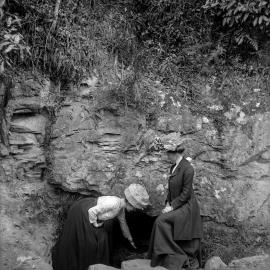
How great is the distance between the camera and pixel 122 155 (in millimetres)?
7352

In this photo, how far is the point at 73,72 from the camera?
24.5 ft

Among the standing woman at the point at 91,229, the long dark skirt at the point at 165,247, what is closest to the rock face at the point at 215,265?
the long dark skirt at the point at 165,247

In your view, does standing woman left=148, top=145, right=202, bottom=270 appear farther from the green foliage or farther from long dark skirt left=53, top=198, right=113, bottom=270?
the green foliage

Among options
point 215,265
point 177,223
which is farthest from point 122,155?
point 215,265

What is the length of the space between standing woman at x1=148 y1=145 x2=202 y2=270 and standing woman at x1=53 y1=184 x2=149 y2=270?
0.45m

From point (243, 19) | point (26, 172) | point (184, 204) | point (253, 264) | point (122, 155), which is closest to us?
point (253, 264)

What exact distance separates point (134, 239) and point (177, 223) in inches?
87.7

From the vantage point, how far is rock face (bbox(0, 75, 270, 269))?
23.1 ft

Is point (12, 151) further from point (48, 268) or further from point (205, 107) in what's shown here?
point (205, 107)

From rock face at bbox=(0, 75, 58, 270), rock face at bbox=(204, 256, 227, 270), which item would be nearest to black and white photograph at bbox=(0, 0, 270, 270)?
rock face at bbox=(0, 75, 58, 270)

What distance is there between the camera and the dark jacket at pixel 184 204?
5930 mm

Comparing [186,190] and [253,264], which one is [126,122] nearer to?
[186,190]

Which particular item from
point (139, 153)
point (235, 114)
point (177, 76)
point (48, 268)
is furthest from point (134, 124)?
point (48, 268)

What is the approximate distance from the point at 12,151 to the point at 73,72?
5.75 ft
